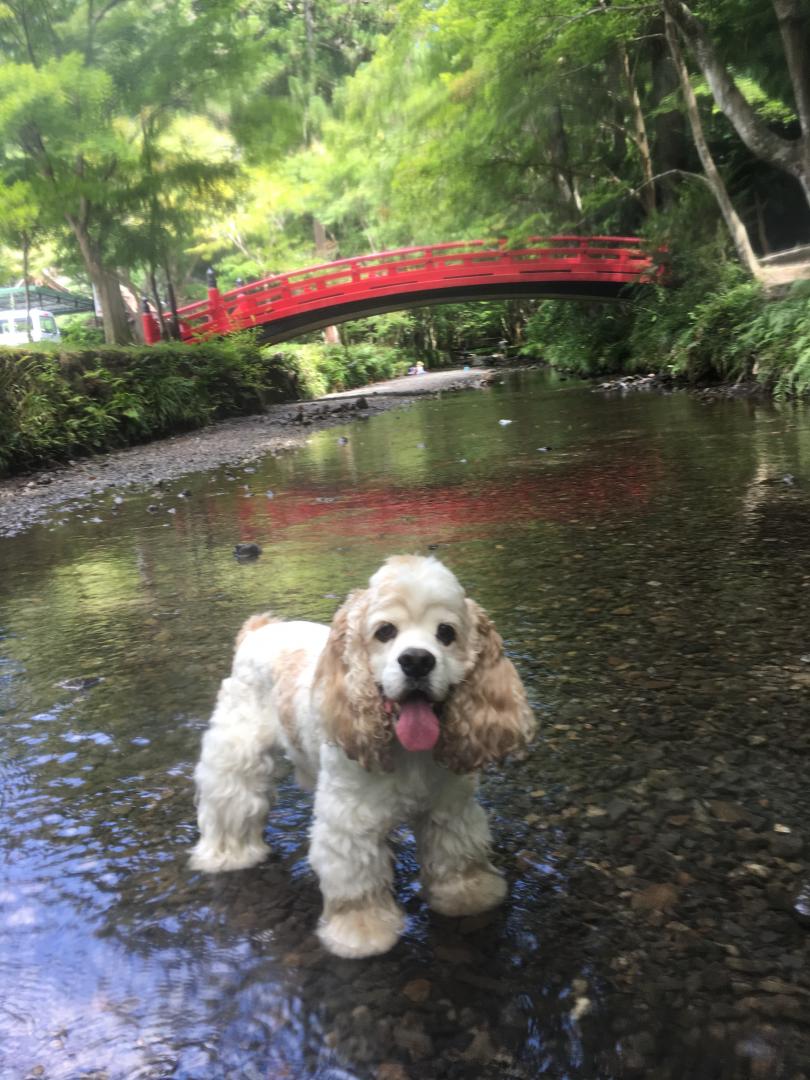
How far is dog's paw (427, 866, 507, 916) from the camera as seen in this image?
99.2 inches

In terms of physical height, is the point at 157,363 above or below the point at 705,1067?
above

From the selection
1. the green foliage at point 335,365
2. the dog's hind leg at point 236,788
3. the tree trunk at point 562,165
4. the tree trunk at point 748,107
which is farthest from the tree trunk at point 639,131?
the dog's hind leg at point 236,788

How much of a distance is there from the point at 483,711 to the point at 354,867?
23.8 inches

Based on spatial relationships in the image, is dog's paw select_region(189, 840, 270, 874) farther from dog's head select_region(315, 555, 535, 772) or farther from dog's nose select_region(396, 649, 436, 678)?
dog's nose select_region(396, 649, 436, 678)

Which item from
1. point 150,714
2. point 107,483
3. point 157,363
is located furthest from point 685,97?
point 150,714

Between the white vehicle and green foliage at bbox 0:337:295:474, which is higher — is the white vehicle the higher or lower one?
the higher one

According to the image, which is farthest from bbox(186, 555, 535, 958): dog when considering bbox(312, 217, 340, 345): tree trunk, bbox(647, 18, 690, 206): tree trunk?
bbox(312, 217, 340, 345): tree trunk

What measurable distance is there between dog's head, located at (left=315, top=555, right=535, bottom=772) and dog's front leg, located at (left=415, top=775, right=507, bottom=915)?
20cm

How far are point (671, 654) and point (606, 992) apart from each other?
7.67ft

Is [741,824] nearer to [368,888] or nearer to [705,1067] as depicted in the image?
[705,1067]

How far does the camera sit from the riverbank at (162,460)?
1114 cm

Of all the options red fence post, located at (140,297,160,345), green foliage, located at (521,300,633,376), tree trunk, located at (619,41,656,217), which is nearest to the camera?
red fence post, located at (140,297,160,345)

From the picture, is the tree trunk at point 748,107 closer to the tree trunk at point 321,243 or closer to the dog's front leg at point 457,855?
the dog's front leg at point 457,855

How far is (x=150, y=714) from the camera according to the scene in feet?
13.3
